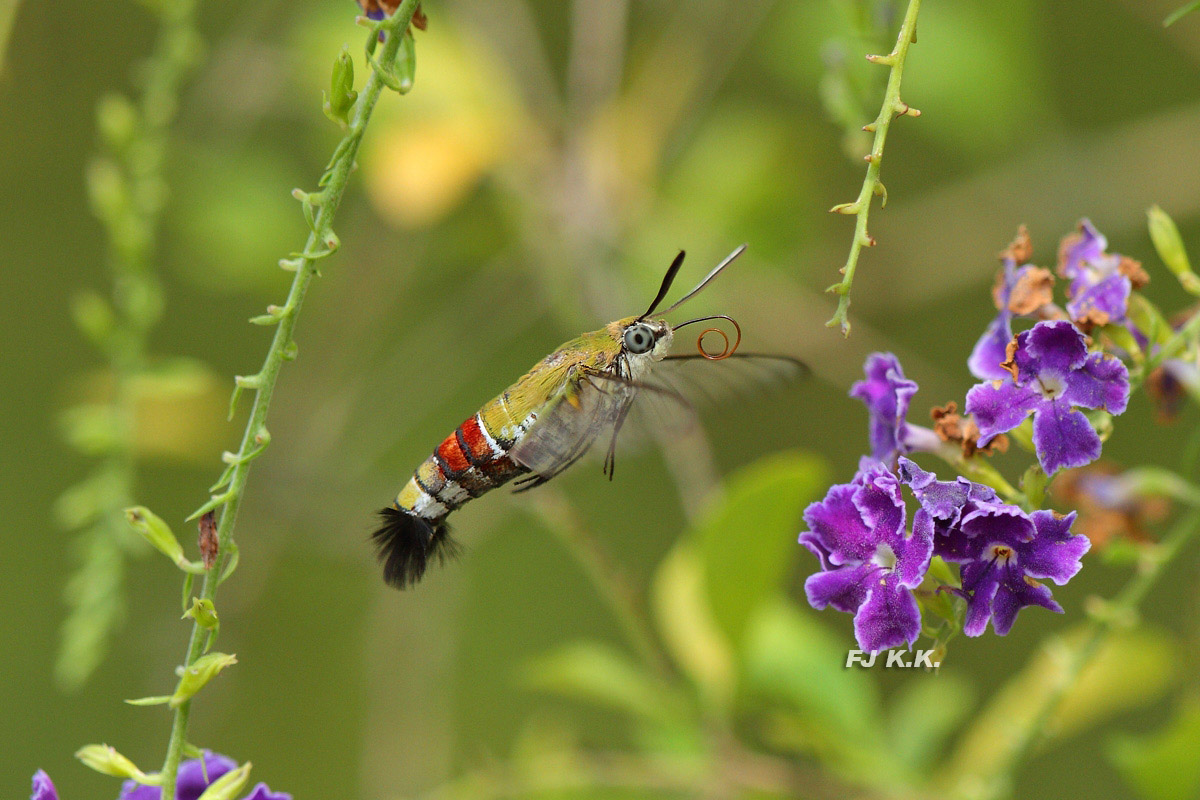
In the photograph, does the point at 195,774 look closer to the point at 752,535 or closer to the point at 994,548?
the point at 994,548

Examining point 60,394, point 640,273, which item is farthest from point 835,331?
point 60,394

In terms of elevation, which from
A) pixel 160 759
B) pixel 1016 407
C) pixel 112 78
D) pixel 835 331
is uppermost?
pixel 112 78

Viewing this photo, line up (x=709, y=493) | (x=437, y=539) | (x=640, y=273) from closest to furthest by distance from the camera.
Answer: (x=437, y=539)
(x=709, y=493)
(x=640, y=273)

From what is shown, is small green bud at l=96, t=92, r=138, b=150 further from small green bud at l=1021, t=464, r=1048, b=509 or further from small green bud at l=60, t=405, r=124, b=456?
small green bud at l=1021, t=464, r=1048, b=509

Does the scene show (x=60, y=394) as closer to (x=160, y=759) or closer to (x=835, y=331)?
(x=160, y=759)

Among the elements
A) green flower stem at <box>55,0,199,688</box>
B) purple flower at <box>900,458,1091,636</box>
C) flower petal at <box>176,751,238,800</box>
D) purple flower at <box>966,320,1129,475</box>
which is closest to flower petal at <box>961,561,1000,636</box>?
purple flower at <box>900,458,1091,636</box>

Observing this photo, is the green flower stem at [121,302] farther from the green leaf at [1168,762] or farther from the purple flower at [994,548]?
the green leaf at [1168,762]
